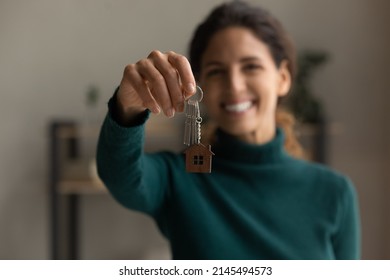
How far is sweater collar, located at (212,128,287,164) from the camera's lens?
A: 414 millimetres

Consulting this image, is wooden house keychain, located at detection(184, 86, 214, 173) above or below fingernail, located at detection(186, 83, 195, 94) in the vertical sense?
below

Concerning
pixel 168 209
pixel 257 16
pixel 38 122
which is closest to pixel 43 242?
pixel 38 122

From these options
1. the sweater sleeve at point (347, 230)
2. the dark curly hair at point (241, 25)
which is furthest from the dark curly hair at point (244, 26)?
the sweater sleeve at point (347, 230)

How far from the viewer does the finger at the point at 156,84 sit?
0.79ft

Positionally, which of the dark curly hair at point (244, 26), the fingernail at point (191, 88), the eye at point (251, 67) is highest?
the dark curly hair at point (244, 26)

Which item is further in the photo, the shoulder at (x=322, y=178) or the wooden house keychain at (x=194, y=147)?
the shoulder at (x=322, y=178)

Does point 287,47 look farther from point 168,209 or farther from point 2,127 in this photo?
point 2,127

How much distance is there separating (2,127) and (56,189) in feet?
1.61

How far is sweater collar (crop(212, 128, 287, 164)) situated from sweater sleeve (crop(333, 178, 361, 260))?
8 centimetres

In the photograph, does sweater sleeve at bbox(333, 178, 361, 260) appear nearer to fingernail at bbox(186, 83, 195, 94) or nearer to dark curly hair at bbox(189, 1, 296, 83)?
dark curly hair at bbox(189, 1, 296, 83)

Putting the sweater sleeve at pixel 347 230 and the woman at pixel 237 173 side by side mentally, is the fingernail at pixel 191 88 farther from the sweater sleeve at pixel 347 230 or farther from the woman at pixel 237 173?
the sweater sleeve at pixel 347 230

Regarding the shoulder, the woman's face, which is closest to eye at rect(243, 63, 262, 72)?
the woman's face

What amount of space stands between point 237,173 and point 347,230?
0.44 ft

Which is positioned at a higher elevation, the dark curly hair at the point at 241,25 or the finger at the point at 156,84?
the dark curly hair at the point at 241,25
